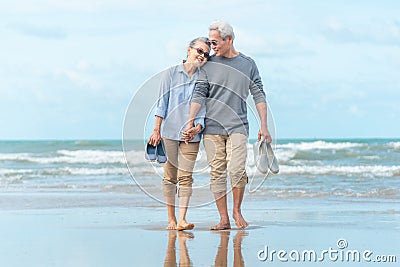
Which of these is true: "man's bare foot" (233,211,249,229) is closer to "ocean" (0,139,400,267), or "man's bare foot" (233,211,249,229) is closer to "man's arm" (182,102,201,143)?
"ocean" (0,139,400,267)

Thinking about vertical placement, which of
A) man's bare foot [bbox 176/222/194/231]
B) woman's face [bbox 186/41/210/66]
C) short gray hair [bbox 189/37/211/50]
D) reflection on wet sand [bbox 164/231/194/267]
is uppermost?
short gray hair [bbox 189/37/211/50]

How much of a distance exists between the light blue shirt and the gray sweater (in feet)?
0.37

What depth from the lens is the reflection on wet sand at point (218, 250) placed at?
15.0 feet

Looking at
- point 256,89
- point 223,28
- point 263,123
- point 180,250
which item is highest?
point 223,28

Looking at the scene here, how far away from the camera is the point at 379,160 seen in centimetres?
2084

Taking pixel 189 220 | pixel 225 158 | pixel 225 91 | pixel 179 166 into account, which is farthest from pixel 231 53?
pixel 189 220

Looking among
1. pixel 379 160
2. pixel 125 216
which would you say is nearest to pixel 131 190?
pixel 125 216

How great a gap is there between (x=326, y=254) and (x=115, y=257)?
135 centimetres

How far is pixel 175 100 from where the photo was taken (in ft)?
19.5

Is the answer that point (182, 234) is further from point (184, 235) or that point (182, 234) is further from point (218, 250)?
point (218, 250)

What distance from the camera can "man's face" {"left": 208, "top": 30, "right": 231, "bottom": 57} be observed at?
18.7ft

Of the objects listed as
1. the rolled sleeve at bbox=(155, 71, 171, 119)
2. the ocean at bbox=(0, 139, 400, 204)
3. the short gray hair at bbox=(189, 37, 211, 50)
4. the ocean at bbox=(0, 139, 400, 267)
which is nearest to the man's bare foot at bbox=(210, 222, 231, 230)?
the ocean at bbox=(0, 139, 400, 267)

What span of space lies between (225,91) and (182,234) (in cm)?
114

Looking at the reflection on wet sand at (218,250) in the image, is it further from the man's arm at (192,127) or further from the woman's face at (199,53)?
the woman's face at (199,53)
